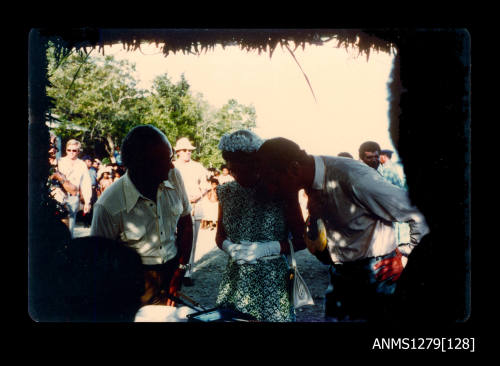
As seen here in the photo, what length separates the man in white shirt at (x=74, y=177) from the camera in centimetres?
224

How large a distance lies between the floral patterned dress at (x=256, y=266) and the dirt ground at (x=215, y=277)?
27 centimetres

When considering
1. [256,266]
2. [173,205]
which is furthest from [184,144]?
[256,266]

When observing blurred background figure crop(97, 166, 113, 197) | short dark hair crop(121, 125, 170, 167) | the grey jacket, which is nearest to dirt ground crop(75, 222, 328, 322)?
blurred background figure crop(97, 166, 113, 197)

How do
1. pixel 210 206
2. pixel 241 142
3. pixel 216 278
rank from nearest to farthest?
pixel 241 142, pixel 216 278, pixel 210 206

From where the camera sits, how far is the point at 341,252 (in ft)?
6.96

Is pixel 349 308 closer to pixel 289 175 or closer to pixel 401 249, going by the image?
pixel 401 249

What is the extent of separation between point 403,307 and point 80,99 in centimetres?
230

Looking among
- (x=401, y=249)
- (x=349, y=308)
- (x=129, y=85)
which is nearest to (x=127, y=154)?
(x=129, y=85)

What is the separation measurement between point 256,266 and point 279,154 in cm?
66

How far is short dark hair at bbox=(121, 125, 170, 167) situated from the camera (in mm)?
2209

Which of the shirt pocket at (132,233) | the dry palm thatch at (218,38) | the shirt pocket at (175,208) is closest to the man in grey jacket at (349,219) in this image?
the dry palm thatch at (218,38)

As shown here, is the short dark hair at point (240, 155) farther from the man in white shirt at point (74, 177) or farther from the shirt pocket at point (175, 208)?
the man in white shirt at point (74, 177)

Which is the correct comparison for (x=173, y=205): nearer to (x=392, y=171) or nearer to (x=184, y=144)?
(x=184, y=144)

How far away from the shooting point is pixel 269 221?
2121mm
